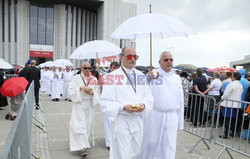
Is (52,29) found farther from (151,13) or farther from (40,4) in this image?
(151,13)

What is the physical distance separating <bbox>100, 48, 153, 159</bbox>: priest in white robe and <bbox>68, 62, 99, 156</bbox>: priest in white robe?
5.03 feet

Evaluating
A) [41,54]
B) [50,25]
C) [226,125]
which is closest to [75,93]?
[226,125]

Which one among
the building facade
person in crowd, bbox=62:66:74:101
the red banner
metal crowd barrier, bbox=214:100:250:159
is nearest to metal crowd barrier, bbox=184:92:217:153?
metal crowd barrier, bbox=214:100:250:159

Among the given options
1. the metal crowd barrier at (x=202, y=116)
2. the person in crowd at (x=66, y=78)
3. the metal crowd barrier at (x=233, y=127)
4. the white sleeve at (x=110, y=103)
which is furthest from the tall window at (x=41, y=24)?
the white sleeve at (x=110, y=103)

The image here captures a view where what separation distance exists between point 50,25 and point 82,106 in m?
40.9

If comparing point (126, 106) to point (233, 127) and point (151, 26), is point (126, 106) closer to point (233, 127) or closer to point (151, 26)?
point (151, 26)

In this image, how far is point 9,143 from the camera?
1.57m

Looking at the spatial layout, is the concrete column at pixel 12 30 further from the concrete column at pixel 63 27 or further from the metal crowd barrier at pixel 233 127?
the metal crowd barrier at pixel 233 127

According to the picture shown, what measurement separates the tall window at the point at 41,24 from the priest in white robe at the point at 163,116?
41.7m

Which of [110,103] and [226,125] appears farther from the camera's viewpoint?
[226,125]

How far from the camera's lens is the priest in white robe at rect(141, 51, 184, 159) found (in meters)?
3.50

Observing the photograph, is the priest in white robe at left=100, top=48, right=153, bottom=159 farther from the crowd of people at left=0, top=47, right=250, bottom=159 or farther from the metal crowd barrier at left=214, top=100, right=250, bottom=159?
the metal crowd barrier at left=214, top=100, right=250, bottom=159

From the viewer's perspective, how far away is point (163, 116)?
3.53 m

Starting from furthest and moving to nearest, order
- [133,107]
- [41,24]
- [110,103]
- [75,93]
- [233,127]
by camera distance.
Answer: [41,24] → [233,127] → [75,93] → [110,103] → [133,107]
